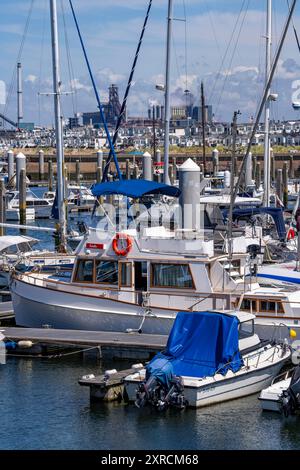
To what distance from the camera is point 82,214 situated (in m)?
63.3

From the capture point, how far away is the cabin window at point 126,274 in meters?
26.0

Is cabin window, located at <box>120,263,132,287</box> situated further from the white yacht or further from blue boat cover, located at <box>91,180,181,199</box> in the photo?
blue boat cover, located at <box>91,180,181,199</box>

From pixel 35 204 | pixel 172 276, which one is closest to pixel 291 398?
pixel 172 276

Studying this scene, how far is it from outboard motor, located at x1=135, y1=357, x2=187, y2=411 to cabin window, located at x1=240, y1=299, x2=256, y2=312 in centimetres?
463

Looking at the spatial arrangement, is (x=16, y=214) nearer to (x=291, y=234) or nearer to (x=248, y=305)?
(x=291, y=234)

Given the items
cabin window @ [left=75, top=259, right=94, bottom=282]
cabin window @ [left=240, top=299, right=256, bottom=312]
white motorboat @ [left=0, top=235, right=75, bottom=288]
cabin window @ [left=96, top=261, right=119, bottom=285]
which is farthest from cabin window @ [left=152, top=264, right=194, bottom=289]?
white motorboat @ [left=0, top=235, right=75, bottom=288]

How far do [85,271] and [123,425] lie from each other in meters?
7.25

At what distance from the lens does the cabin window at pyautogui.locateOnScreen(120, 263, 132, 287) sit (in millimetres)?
26016

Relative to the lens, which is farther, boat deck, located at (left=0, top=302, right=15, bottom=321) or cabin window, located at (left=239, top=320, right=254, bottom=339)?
boat deck, located at (left=0, top=302, right=15, bottom=321)

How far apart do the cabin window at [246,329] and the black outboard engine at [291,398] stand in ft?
7.81

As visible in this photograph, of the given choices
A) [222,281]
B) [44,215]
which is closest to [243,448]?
[222,281]

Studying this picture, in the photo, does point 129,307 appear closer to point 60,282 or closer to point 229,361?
point 60,282

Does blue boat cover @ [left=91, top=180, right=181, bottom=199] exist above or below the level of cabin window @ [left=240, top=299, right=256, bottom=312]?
above

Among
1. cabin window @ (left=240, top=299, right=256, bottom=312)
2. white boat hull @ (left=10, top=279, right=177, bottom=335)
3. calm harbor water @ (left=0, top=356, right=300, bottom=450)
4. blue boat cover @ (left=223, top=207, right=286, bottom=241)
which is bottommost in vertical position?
calm harbor water @ (left=0, top=356, right=300, bottom=450)
